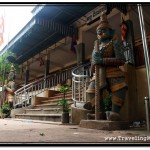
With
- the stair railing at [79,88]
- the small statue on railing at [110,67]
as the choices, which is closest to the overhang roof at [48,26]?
the stair railing at [79,88]

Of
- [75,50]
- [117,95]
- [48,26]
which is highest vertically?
[48,26]

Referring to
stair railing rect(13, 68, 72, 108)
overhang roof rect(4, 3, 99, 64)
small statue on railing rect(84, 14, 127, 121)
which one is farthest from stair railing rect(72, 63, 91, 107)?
stair railing rect(13, 68, 72, 108)

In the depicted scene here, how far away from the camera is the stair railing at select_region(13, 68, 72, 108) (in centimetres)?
1114

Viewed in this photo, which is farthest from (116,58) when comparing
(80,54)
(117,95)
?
(80,54)

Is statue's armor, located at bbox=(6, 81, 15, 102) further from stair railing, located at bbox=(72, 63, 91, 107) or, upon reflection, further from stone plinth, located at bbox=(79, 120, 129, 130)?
stone plinth, located at bbox=(79, 120, 129, 130)

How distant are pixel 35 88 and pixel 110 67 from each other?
328 inches

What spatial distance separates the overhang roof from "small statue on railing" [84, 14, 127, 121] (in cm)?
441

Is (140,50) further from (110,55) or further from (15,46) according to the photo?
(15,46)

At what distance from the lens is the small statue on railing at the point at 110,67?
14.0ft

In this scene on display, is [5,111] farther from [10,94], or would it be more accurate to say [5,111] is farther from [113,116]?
[113,116]

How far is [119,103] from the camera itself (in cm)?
423

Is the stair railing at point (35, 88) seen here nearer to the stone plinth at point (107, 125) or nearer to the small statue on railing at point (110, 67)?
the small statue on railing at point (110, 67)

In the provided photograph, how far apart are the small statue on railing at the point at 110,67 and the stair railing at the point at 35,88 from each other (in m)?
6.74

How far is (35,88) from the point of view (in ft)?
39.8
